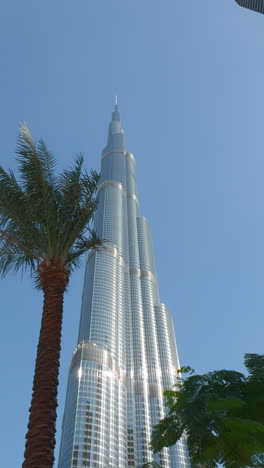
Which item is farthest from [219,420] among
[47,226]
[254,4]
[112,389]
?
[112,389]

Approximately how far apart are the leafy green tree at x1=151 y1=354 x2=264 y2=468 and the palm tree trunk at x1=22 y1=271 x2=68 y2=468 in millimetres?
2764

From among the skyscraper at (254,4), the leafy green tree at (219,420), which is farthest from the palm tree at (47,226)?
the skyscraper at (254,4)

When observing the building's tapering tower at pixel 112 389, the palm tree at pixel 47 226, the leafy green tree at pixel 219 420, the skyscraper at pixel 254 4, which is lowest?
the leafy green tree at pixel 219 420

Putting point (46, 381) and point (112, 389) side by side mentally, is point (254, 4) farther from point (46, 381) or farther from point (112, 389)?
point (112, 389)

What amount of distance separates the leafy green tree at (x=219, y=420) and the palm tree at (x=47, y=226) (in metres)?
3.11

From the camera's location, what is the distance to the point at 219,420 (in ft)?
29.4

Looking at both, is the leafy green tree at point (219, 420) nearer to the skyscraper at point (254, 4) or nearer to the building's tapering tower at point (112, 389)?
the skyscraper at point (254, 4)

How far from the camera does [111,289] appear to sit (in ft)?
649

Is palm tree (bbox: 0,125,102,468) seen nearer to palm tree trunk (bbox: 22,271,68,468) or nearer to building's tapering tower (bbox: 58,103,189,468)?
palm tree trunk (bbox: 22,271,68,468)

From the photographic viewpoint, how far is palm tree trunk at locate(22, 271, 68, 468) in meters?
9.03

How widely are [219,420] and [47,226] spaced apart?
7.47 meters

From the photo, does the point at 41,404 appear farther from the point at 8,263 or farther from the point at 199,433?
the point at 8,263

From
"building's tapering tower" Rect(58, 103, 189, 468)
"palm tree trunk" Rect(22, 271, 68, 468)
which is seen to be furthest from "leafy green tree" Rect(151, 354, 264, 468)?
"building's tapering tower" Rect(58, 103, 189, 468)

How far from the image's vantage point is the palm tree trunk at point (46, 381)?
903 cm
